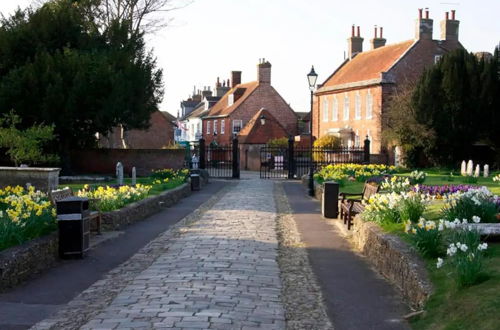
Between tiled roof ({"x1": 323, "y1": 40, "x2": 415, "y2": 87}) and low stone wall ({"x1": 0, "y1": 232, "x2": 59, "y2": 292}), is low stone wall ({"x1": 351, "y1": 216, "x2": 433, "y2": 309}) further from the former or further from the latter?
tiled roof ({"x1": 323, "y1": 40, "x2": 415, "y2": 87})

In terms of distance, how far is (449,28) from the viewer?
52812 mm

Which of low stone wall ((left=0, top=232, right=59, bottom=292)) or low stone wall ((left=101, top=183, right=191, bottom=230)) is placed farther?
low stone wall ((left=101, top=183, right=191, bottom=230))

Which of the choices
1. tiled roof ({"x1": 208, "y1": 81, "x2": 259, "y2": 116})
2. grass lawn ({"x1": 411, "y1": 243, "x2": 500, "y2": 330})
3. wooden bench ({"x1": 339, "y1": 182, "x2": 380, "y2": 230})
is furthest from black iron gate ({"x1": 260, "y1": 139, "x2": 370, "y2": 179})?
grass lawn ({"x1": 411, "y1": 243, "x2": 500, "y2": 330})

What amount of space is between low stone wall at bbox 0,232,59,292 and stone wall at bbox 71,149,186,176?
25.9 metres

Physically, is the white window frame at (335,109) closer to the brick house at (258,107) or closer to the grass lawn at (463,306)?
the brick house at (258,107)

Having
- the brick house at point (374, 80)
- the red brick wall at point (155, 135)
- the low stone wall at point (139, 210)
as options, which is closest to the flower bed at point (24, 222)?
the low stone wall at point (139, 210)

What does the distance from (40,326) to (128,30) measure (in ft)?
102

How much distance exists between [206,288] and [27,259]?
265 centimetres

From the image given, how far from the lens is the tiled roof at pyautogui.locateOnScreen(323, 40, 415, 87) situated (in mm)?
52094

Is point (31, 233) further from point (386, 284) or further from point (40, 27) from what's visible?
point (40, 27)

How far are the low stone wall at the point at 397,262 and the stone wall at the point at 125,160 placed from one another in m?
25.0

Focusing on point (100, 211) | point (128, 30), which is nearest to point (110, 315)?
point (100, 211)

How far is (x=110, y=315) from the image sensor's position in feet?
23.9

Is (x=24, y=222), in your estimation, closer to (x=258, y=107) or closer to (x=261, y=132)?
(x=261, y=132)
